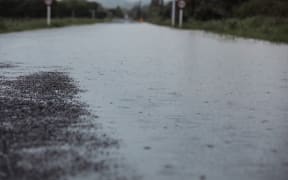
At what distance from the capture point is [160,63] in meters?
12.9

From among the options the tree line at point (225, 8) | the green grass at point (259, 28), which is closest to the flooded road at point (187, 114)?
the green grass at point (259, 28)

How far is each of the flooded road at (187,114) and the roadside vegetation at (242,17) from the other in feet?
42.7

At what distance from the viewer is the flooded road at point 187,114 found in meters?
4.34

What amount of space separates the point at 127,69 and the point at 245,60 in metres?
3.97

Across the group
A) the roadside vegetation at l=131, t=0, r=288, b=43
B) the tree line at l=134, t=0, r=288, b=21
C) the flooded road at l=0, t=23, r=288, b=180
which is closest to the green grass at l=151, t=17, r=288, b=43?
the roadside vegetation at l=131, t=0, r=288, b=43

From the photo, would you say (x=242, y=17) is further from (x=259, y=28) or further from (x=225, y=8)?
(x=259, y=28)

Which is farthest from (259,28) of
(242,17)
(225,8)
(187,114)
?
(187,114)

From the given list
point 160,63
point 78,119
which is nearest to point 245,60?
point 160,63

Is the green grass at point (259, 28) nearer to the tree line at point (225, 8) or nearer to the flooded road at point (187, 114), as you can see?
the tree line at point (225, 8)

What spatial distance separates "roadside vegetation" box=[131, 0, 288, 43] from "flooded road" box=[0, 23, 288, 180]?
512 inches

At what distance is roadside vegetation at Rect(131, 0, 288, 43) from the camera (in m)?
28.9

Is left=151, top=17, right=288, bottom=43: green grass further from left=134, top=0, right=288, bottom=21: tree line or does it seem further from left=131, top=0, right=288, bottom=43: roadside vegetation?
left=134, top=0, right=288, bottom=21: tree line

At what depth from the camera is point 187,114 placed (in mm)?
6402

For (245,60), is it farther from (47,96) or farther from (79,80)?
(47,96)
